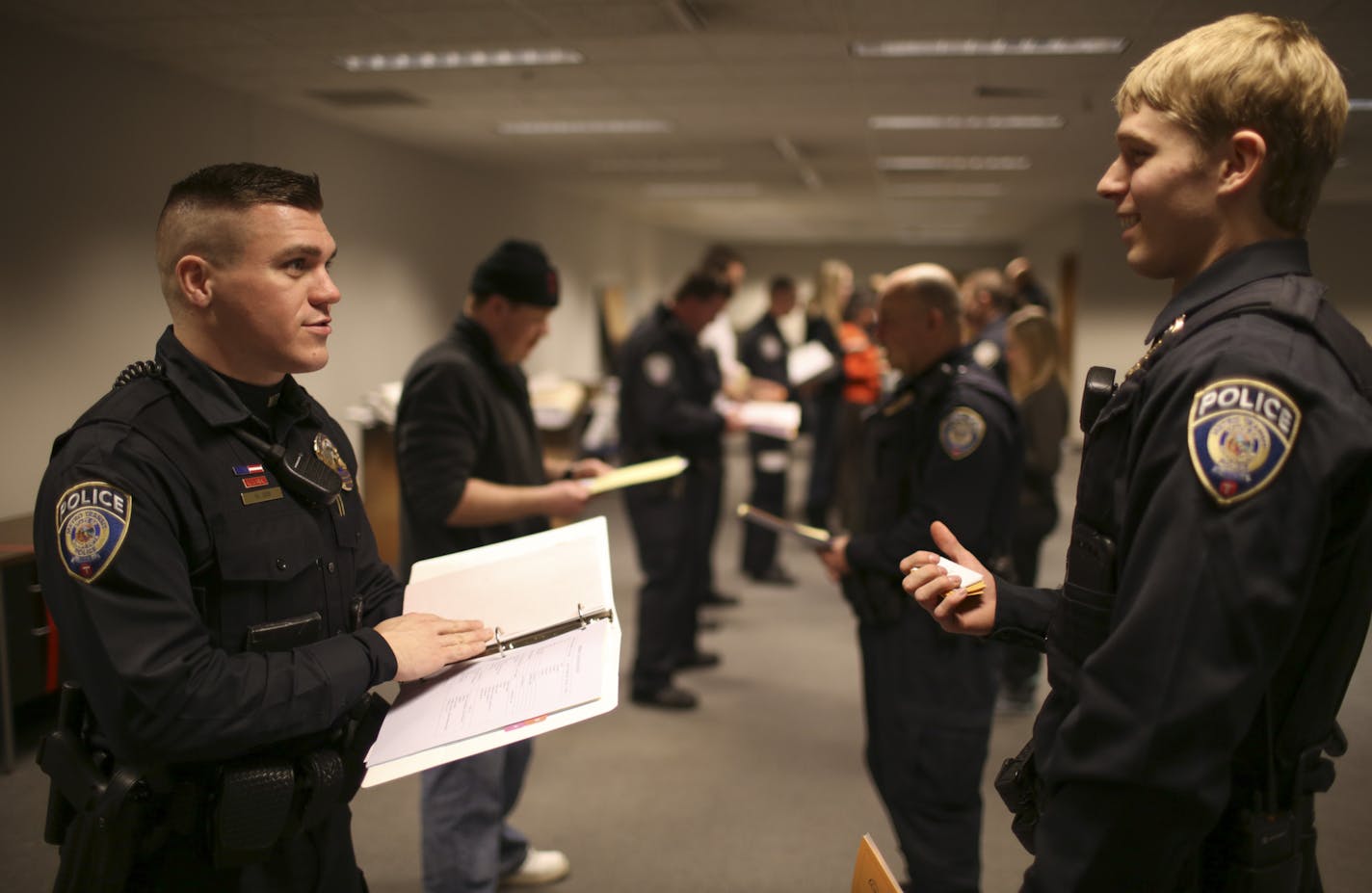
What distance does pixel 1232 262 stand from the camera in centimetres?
95

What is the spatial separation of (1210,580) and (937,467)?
1.17 m

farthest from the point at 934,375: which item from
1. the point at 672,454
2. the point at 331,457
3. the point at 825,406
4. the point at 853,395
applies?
the point at 825,406

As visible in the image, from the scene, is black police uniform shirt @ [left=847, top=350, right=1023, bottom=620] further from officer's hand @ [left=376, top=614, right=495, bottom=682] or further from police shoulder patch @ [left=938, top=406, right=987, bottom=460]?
officer's hand @ [left=376, top=614, right=495, bottom=682]

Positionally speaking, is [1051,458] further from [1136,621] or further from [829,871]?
[1136,621]

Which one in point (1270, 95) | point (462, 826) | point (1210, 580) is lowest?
point (462, 826)

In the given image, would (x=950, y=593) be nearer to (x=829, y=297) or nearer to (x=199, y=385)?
(x=199, y=385)

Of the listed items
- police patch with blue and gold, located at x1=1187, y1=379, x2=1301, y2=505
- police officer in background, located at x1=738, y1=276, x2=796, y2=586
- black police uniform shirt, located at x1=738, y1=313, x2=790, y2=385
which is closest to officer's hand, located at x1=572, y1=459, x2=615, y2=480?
police patch with blue and gold, located at x1=1187, y1=379, x2=1301, y2=505

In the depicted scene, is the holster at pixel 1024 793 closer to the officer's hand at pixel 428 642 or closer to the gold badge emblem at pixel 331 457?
the officer's hand at pixel 428 642

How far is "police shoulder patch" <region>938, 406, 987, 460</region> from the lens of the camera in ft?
6.40

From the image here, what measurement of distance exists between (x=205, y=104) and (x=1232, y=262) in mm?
1839

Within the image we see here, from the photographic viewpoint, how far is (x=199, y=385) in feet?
3.95

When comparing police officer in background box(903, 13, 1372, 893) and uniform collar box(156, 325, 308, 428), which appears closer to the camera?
police officer in background box(903, 13, 1372, 893)

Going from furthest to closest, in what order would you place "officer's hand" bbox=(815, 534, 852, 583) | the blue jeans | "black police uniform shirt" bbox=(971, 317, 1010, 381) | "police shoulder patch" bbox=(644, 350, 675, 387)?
"black police uniform shirt" bbox=(971, 317, 1010, 381) → "police shoulder patch" bbox=(644, 350, 675, 387) → "officer's hand" bbox=(815, 534, 852, 583) → the blue jeans

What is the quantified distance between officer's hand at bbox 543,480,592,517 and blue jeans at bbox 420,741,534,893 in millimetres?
616
